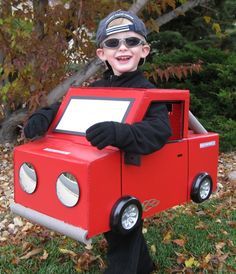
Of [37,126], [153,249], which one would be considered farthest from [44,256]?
[37,126]

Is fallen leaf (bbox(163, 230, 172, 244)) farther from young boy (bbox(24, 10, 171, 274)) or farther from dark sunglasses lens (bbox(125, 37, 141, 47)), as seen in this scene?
dark sunglasses lens (bbox(125, 37, 141, 47))

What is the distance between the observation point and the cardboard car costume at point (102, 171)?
179 centimetres

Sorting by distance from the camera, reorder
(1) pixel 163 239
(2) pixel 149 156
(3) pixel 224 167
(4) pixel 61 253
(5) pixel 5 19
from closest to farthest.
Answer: (2) pixel 149 156
(4) pixel 61 253
(1) pixel 163 239
(5) pixel 5 19
(3) pixel 224 167

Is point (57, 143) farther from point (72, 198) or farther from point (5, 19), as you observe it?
point (5, 19)

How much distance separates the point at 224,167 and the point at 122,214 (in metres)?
3.29

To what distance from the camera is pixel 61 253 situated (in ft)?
9.20

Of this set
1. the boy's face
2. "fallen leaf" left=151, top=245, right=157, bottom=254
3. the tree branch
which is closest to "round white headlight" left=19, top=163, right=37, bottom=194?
the boy's face

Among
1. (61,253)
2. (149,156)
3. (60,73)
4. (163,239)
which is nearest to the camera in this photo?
(149,156)

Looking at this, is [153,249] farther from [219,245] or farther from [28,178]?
[28,178]

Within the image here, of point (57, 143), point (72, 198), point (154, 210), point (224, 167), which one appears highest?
point (57, 143)

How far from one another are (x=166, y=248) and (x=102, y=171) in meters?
1.28

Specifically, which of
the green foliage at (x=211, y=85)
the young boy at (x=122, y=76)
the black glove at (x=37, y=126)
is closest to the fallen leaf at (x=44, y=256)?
the young boy at (x=122, y=76)

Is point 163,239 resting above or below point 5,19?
below

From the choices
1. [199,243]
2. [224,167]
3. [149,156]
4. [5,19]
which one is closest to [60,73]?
[5,19]
